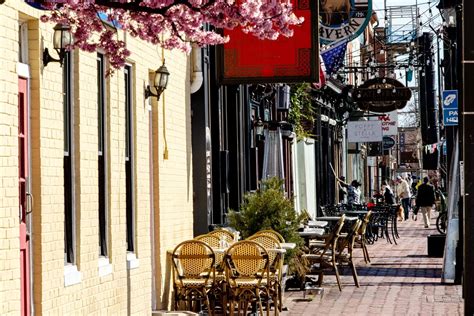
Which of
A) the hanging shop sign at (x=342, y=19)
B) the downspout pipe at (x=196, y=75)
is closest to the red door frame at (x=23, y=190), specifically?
the downspout pipe at (x=196, y=75)

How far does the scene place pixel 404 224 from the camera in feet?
154

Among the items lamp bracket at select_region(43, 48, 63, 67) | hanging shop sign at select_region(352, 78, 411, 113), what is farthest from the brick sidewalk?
hanging shop sign at select_region(352, 78, 411, 113)

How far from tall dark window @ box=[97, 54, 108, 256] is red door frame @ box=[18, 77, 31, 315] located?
7.53 ft

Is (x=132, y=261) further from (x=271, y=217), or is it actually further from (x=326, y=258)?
(x=326, y=258)

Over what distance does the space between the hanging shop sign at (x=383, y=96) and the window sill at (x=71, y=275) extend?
949 inches

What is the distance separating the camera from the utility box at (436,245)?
2619cm

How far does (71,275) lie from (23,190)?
1279 millimetres

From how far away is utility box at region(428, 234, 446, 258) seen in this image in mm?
26188

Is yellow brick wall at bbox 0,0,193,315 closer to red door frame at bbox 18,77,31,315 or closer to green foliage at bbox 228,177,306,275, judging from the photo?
red door frame at bbox 18,77,31,315

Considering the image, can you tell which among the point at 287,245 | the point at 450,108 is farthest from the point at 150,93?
the point at 450,108

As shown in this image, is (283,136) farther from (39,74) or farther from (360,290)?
(39,74)

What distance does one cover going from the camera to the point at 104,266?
39.3 feet

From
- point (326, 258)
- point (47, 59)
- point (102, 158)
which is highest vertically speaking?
point (47, 59)
